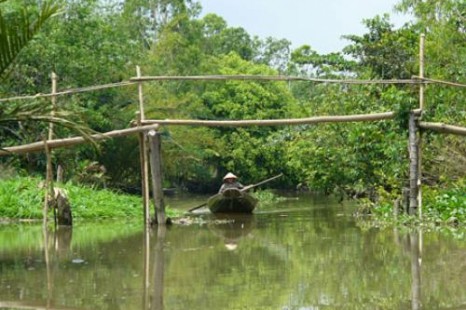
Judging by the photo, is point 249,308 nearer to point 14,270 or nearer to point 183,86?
point 14,270

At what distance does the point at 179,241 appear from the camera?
1065 centimetres

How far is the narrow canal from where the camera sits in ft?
19.3

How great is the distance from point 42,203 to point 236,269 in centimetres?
890

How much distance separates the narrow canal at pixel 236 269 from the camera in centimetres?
589

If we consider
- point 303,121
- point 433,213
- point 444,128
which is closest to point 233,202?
point 303,121

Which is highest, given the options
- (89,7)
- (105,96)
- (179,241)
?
(89,7)

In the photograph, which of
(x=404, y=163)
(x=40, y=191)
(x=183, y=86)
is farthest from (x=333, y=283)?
(x=183, y=86)

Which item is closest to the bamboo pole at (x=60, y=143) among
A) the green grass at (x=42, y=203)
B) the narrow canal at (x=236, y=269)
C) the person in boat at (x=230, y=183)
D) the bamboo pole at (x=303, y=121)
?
the bamboo pole at (x=303, y=121)

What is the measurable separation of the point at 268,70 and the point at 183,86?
605cm

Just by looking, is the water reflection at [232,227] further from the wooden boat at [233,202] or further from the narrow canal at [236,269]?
the wooden boat at [233,202]

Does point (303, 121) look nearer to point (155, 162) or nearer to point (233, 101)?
point (155, 162)

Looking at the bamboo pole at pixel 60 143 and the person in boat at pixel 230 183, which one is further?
the person in boat at pixel 230 183

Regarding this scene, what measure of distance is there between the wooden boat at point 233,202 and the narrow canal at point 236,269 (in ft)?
15.5

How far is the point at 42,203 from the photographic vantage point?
15.8m
